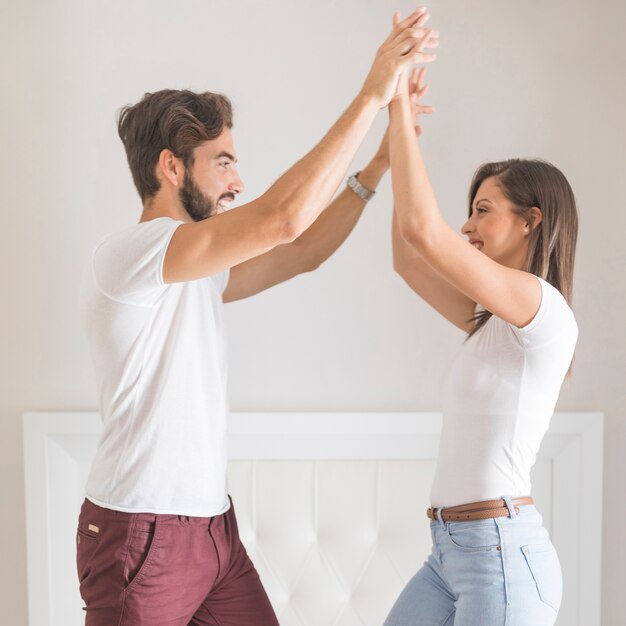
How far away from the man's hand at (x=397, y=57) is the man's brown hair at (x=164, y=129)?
0.34 meters

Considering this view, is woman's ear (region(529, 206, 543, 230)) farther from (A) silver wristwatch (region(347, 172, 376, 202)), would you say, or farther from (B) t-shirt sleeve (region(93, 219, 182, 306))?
(B) t-shirt sleeve (region(93, 219, 182, 306))

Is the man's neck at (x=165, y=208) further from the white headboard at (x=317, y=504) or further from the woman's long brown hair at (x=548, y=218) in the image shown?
the white headboard at (x=317, y=504)

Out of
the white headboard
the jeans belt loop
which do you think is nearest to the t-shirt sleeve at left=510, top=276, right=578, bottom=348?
the jeans belt loop

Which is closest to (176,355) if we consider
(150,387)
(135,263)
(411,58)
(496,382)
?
(150,387)

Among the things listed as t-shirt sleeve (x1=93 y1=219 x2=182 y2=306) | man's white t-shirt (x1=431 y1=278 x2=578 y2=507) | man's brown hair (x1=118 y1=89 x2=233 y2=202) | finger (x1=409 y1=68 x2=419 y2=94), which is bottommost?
man's white t-shirt (x1=431 y1=278 x2=578 y2=507)

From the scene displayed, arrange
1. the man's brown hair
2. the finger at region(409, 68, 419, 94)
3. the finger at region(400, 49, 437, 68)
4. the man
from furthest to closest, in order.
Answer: the finger at region(409, 68, 419, 94)
the man's brown hair
the finger at region(400, 49, 437, 68)
the man

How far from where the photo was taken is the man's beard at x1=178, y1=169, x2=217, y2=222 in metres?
1.47

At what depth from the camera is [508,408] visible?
1.33 metres

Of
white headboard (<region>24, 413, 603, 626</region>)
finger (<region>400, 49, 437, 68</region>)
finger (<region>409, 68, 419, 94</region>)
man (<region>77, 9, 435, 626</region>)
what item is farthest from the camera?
white headboard (<region>24, 413, 603, 626</region>)

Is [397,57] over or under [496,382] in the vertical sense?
over

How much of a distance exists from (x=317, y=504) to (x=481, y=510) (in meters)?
0.79

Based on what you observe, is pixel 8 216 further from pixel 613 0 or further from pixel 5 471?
pixel 613 0

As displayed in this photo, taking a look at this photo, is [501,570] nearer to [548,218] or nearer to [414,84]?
[548,218]

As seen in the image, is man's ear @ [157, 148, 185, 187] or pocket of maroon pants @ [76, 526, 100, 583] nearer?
pocket of maroon pants @ [76, 526, 100, 583]
